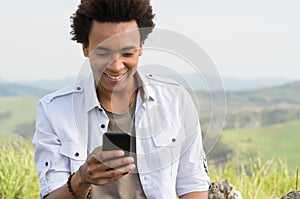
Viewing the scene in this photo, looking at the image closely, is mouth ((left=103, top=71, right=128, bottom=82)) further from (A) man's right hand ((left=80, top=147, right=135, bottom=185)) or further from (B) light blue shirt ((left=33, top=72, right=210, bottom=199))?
(A) man's right hand ((left=80, top=147, right=135, bottom=185))

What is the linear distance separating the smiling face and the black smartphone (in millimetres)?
305

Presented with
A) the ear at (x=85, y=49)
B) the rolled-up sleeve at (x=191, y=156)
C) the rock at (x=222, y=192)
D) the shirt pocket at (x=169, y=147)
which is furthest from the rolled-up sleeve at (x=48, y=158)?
the rock at (x=222, y=192)

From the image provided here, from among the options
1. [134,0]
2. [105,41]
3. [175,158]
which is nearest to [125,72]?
[105,41]

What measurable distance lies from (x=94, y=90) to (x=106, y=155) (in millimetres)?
604

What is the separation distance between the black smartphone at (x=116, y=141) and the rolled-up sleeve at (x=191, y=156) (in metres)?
0.52

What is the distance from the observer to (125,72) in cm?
235

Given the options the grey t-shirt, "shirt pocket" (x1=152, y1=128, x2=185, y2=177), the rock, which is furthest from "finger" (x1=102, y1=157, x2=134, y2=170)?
the rock

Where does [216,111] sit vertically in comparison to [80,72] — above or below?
below

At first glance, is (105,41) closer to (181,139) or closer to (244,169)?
(181,139)

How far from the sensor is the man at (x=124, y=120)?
7.81 ft

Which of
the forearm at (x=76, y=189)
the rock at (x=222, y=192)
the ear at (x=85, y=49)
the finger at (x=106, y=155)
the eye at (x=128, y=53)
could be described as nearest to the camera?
the finger at (x=106, y=155)

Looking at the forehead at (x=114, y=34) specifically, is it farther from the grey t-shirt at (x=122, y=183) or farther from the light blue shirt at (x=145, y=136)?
the grey t-shirt at (x=122, y=183)

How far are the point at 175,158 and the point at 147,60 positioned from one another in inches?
17.4

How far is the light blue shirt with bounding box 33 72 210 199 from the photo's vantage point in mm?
2537
